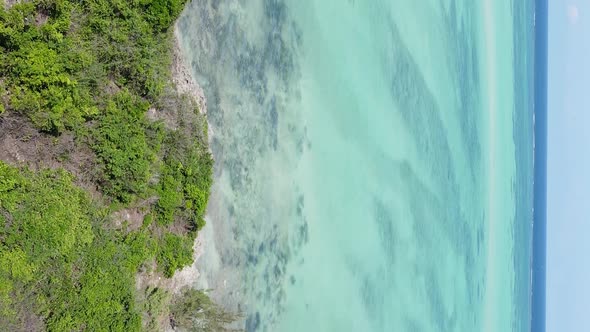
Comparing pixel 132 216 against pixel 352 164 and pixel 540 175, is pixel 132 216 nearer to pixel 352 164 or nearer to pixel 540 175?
pixel 352 164

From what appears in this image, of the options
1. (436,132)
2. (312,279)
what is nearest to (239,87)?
(312,279)

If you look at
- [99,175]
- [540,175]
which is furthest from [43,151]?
[540,175]

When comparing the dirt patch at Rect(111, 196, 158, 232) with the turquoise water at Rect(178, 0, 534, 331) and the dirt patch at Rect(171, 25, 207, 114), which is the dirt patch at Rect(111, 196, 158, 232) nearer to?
the turquoise water at Rect(178, 0, 534, 331)

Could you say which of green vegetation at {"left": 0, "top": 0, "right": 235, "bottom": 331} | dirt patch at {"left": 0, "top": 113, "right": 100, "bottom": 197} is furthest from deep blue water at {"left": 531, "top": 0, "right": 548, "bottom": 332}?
dirt patch at {"left": 0, "top": 113, "right": 100, "bottom": 197}

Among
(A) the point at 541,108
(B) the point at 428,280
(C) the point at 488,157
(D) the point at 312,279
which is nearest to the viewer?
(D) the point at 312,279

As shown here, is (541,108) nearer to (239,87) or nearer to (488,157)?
(488,157)

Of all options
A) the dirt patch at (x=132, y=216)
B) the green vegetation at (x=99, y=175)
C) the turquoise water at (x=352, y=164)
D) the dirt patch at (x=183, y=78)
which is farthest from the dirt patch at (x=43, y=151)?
the turquoise water at (x=352, y=164)

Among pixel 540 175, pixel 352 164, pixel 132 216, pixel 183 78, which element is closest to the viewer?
pixel 132 216
